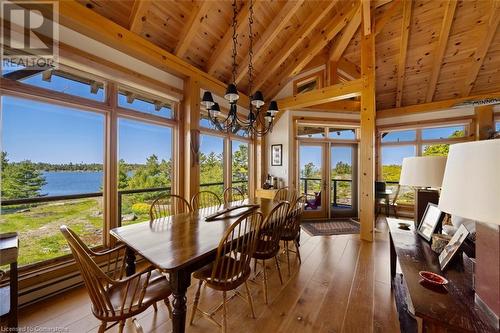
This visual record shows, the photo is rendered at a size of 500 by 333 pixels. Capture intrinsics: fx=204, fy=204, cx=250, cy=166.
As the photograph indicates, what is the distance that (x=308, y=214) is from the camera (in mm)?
5469

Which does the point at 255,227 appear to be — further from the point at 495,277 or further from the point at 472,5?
the point at 472,5

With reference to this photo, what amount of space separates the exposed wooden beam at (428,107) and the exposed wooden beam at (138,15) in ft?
20.3

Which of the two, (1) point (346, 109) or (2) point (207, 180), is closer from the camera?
(2) point (207, 180)

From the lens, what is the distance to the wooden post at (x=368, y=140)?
380 cm

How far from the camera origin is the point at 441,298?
1025 mm

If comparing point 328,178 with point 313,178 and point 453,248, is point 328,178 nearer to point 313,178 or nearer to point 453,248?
point 313,178

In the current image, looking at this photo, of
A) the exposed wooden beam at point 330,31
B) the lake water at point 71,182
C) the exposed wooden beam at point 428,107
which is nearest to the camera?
the lake water at point 71,182

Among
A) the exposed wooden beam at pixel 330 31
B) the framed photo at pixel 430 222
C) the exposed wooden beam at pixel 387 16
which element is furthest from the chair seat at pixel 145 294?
the exposed wooden beam at pixel 387 16

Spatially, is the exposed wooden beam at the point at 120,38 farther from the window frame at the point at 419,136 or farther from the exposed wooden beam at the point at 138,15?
the window frame at the point at 419,136

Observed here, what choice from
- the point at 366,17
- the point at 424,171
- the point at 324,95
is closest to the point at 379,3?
the point at 366,17

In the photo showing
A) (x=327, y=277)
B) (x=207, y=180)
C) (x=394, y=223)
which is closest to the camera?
(x=394, y=223)

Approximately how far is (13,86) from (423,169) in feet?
13.1

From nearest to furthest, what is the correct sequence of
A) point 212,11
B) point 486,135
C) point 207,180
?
point 212,11 < point 207,180 < point 486,135

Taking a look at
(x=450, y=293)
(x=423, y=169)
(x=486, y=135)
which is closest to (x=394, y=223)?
(x=423, y=169)
